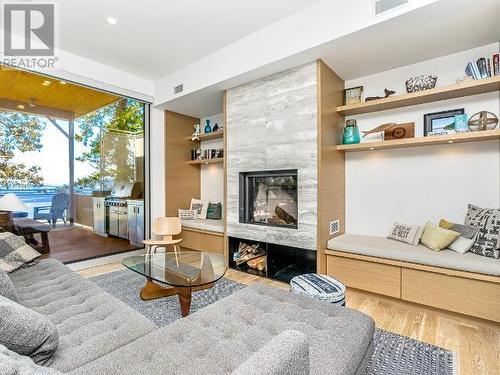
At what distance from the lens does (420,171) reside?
285 centimetres

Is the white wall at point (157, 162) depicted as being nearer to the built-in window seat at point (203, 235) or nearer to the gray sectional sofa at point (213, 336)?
the built-in window seat at point (203, 235)

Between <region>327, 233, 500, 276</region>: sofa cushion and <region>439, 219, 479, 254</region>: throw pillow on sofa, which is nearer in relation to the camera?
<region>327, 233, 500, 276</region>: sofa cushion

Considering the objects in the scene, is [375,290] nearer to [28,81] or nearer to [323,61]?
[323,61]

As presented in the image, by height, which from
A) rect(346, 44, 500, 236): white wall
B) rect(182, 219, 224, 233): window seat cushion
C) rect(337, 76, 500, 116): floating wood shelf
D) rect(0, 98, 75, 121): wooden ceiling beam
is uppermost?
rect(0, 98, 75, 121): wooden ceiling beam

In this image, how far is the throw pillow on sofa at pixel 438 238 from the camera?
2377 mm

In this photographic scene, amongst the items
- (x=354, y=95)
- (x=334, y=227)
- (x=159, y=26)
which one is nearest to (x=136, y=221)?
(x=159, y=26)

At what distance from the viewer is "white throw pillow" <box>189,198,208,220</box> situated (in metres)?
4.56

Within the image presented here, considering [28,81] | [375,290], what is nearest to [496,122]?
[375,290]

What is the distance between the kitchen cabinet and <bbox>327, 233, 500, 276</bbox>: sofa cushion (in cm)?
300

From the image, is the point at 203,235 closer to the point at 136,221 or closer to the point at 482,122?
the point at 136,221

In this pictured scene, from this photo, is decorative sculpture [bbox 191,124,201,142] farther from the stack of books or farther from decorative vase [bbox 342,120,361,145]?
the stack of books

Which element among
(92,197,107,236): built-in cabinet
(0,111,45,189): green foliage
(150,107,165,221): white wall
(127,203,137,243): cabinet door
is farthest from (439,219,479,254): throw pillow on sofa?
(0,111,45,189): green foliage

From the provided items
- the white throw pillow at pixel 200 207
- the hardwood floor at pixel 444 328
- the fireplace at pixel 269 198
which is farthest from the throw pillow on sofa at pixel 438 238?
the white throw pillow at pixel 200 207

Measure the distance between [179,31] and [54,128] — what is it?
79.2 inches
